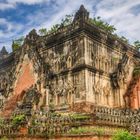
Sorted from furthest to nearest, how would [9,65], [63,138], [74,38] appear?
[9,65] < [74,38] < [63,138]

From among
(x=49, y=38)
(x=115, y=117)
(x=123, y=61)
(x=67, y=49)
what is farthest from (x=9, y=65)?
(x=115, y=117)

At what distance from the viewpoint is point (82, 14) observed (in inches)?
970

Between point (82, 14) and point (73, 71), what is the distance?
425 centimetres

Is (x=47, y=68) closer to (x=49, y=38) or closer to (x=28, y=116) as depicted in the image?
(x=49, y=38)

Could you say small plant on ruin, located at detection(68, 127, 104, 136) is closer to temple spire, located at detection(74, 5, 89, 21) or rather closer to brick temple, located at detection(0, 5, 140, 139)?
brick temple, located at detection(0, 5, 140, 139)

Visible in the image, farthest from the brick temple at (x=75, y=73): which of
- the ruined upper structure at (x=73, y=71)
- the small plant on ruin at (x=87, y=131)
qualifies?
the small plant on ruin at (x=87, y=131)

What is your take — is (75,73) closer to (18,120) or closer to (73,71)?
(73,71)

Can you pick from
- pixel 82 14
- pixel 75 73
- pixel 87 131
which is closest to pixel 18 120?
pixel 87 131

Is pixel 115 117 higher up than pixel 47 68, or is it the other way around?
pixel 47 68

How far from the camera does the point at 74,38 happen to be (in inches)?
983

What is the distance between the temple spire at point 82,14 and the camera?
80.6 ft

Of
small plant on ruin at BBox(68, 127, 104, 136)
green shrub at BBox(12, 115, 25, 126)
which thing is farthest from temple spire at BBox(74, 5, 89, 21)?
small plant on ruin at BBox(68, 127, 104, 136)

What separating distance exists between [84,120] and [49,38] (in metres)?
9.81

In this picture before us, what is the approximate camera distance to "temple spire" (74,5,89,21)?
24.6m
